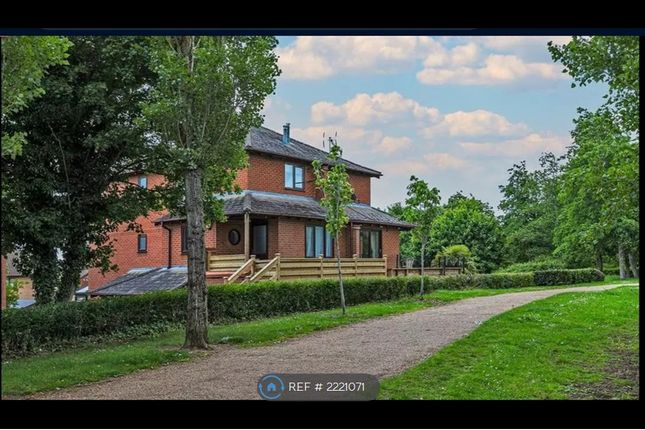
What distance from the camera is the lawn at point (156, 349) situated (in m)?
3.79

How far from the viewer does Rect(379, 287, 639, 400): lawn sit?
12.9ft

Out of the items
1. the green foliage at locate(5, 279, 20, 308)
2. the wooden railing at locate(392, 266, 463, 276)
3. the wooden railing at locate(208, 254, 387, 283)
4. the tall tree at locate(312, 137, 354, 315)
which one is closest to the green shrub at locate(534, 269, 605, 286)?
the wooden railing at locate(392, 266, 463, 276)

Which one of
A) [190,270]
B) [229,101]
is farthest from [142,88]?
[190,270]

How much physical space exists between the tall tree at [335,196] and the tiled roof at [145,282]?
1493 mm

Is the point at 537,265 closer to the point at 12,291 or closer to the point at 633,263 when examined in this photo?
the point at 633,263

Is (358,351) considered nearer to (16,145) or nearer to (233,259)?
(233,259)

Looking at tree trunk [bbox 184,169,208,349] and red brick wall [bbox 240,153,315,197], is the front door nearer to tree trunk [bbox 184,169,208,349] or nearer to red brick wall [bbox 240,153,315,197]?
red brick wall [bbox 240,153,315,197]

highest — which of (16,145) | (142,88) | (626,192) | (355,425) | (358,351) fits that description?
(142,88)

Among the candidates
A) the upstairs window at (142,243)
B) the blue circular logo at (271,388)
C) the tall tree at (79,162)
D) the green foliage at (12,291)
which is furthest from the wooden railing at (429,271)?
the green foliage at (12,291)

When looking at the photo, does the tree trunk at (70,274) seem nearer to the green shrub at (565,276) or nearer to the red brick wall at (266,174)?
the red brick wall at (266,174)

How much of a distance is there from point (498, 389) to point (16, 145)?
354cm

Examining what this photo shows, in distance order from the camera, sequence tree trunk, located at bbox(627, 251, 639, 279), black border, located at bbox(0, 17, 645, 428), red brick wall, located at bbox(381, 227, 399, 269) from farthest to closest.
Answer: red brick wall, located at bbox(381, 227, 399, 269) → tree trunk, located at bbox(627, 251, 639, 279) → black border, located at bbox(0, 17, 645, 428)

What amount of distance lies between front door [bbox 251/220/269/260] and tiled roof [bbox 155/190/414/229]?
0.38 ft
